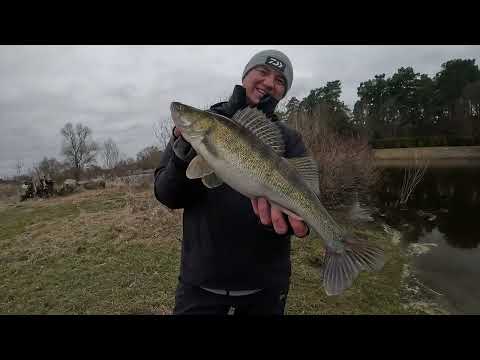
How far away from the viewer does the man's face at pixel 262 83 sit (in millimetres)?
3150

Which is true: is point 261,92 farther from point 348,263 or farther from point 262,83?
point 348,263

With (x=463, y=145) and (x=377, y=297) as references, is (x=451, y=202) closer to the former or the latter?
(x=377, y=297)

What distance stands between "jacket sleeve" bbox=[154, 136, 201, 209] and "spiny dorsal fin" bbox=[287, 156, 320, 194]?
91 centimetres

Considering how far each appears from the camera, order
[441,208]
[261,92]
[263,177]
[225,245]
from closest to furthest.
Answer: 1. [263,177]
2. [225,245]
3. [261,92]
4. [441,208]

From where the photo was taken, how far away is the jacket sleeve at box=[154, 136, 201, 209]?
2.41m

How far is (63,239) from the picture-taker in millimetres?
10352

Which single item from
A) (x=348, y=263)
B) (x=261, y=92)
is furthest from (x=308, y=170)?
(x=261, y=92)

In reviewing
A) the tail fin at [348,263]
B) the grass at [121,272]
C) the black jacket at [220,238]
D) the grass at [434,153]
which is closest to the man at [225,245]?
the black jacket at [220,238]

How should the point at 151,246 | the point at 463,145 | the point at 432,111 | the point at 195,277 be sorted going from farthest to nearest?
the point at 432,111, the point at 463,145, the point at 151,246, the point at 195,277

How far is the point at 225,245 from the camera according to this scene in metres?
2.52

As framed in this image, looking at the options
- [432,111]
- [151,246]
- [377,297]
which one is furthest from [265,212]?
[432,111]

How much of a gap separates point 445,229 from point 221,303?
580 inches

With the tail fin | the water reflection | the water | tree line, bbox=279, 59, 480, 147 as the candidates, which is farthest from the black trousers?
tree line, bbox=279, 59, 480, 147
